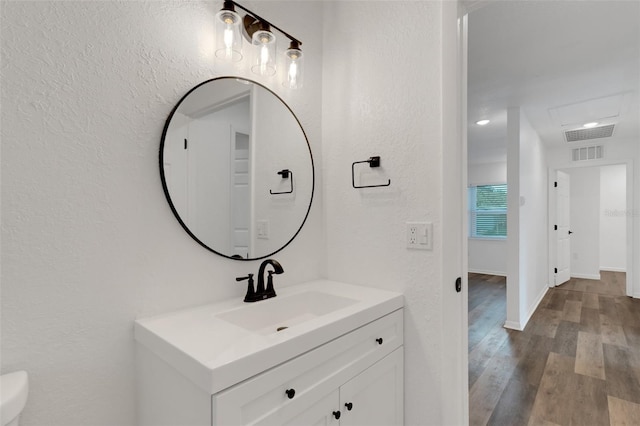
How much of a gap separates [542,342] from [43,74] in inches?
160

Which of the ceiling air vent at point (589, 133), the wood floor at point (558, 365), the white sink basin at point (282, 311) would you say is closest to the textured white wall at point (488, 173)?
the ceiling air vent at point (589, 133)

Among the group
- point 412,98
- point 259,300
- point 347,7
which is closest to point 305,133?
point 412,98

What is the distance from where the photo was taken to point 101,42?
103 cm

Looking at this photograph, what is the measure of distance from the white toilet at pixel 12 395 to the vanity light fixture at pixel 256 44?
1.28m

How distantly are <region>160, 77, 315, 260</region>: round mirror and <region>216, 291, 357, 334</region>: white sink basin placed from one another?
0.25 metres

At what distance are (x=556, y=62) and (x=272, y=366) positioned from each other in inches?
124

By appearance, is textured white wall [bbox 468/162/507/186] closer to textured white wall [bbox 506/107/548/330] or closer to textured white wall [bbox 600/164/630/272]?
textured white wall [bbox 600/164/630/272]

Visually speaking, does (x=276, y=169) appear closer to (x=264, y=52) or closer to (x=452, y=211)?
(x=264, y=52)

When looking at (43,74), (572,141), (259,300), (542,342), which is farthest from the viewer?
(572,141)

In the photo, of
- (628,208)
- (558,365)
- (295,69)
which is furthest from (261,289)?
(628,208)

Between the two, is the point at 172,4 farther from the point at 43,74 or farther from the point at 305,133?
the point at 305,133

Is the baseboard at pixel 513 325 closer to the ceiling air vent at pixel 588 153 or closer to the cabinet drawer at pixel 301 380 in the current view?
the cabinet drawer at pixel 301 380

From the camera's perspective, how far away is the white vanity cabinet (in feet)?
2.63

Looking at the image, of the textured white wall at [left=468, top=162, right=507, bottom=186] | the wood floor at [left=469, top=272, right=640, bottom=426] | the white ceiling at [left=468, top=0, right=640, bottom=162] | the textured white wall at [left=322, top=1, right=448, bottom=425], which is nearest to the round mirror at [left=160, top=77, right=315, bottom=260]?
the textured white wall at [left=322, top=1, right=448, bottom=425]
